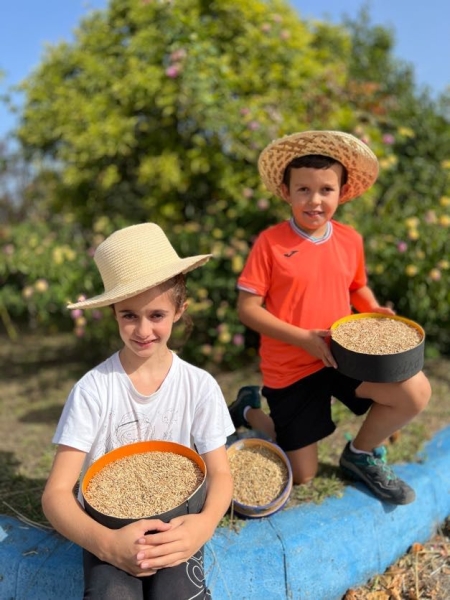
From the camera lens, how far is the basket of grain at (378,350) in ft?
7.48

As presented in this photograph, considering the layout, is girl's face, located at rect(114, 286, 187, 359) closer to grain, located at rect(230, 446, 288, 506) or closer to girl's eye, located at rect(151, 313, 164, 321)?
girl's eye, located at rect(151, 313, 164, 321)

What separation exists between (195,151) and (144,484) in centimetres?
360

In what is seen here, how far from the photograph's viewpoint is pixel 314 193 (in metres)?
2.53

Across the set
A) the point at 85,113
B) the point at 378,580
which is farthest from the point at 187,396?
the point at 85,113

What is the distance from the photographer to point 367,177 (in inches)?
106

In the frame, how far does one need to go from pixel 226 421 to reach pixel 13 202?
7.65m

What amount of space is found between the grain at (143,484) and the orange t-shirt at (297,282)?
2.81 ft

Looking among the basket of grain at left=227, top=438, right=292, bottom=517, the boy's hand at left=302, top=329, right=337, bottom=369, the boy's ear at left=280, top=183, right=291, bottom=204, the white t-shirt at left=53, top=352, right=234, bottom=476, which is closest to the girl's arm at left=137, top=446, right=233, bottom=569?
the white t-shirt at left=53, top=352, right=234, bottom=476

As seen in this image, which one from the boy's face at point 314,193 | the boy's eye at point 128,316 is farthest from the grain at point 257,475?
the boy's face at point 314,193

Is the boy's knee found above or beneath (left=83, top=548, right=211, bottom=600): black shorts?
above

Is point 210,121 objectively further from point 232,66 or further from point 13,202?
point 13,202

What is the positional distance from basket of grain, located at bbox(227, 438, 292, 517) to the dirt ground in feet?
1.44

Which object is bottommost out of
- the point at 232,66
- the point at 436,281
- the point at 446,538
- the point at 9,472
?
the point at 446,538

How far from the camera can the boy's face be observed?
8.28 feet
